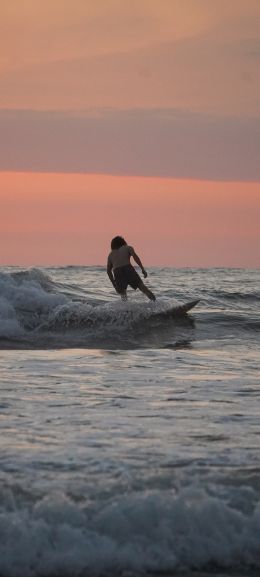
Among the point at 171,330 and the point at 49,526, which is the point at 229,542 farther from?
the point at 171,330

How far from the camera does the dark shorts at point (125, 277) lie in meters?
19.6

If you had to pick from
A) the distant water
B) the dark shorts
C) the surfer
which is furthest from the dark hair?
the distant water

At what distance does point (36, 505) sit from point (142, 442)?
5.87 feet

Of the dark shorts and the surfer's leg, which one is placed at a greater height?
the dark shorts

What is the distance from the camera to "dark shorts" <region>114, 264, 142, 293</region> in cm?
1962

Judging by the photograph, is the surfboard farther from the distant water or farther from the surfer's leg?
the distant water

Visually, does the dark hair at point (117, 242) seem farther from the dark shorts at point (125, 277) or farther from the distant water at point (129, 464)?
the distant water at point (129, 464)

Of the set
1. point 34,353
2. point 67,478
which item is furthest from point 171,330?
point 67,478

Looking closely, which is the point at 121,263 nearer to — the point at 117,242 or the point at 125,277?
the point at 125,277

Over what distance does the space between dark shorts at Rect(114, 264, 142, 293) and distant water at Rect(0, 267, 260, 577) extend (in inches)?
211

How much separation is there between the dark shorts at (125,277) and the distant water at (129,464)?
5353 mm

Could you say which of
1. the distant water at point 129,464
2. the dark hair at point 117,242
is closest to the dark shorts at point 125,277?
the dark hair at point 117,242

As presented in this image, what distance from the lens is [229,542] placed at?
18.9 feet

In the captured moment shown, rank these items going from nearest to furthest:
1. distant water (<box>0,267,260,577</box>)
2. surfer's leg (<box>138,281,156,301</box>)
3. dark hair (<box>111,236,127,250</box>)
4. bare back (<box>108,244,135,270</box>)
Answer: distant water (<box>0,267,260,577</box>)
dark hair (<box>111,236,127,250</box>)
bare back (<box>108,244,135,270</box>)
surfer's leg (<box>138,281,156,301</box>)
